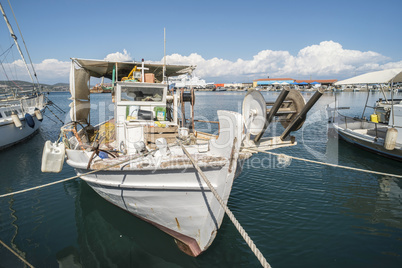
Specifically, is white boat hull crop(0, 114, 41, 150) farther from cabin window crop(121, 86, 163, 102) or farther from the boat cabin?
cabin window crop(121, 86, 163, 102)

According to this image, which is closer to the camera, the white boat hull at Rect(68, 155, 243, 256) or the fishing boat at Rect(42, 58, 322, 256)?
the fishing boat at Rect(42, 58, 322, 256)

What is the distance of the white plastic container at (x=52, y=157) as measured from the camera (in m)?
5.65

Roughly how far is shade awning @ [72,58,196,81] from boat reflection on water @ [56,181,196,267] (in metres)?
5.19

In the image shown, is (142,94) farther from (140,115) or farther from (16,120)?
(16,120)

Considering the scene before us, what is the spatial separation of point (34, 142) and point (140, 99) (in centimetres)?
1669

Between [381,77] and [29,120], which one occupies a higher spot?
[381,77]

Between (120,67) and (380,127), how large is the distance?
17.7 meters

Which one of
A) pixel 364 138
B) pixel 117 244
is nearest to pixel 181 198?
pixel 117 244

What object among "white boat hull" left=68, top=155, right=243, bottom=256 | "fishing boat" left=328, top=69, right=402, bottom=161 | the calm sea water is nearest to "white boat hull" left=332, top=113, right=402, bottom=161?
"fishing boat" left=328, top=69, right=402, bottom=161

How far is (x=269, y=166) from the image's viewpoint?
484 inches

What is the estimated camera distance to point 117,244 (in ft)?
21.1

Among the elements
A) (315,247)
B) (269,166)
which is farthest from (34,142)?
(315,247)

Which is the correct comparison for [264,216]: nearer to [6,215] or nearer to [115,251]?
[115,251]

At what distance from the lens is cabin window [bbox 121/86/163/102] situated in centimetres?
755
